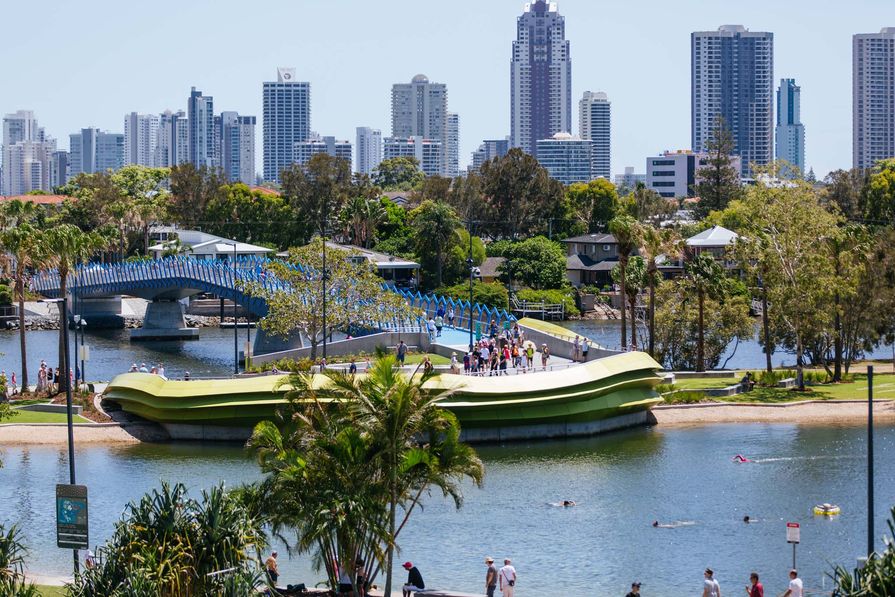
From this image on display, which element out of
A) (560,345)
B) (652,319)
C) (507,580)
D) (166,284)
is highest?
(166,284)

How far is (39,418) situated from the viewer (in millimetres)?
60906

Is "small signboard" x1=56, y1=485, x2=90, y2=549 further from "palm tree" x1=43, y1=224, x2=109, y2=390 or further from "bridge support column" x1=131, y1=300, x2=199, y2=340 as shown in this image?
"bridge support column" x1=131, y1=300, x2=199, y2=340

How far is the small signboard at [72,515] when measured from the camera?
33125 mm

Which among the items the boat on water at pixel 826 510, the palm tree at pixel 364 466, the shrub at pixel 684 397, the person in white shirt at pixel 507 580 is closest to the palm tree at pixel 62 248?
the shrub at pixel 684 397

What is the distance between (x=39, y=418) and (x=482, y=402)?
60.3ft

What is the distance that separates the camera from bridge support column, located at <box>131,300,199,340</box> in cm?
11631

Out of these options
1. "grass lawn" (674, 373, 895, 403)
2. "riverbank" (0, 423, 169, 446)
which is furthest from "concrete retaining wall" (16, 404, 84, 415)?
"grass lawn" (674, 373, 895, 403)

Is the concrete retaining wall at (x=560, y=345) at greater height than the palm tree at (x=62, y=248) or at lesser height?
lesser

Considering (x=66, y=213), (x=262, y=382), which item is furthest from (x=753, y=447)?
(x=66, y=213)

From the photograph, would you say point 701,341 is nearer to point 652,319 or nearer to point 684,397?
point 652,319

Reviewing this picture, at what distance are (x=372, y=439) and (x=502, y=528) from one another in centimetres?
1332

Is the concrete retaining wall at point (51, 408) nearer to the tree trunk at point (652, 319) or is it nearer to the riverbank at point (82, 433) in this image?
the riverbank at point (82, 433)

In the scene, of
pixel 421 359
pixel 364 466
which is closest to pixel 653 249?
pixel 421 359

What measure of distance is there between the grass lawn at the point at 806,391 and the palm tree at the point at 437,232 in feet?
212
